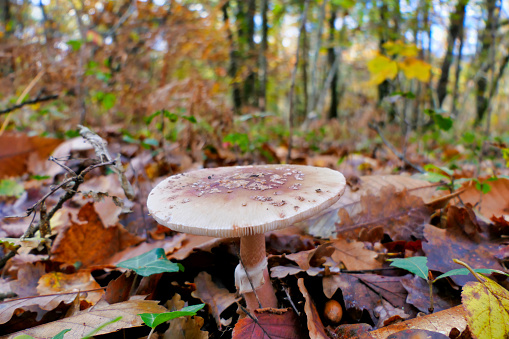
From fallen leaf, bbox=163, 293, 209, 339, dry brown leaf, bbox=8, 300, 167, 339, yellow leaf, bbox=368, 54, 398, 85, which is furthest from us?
yellow leaf, bbox=368, 54, 398, 85

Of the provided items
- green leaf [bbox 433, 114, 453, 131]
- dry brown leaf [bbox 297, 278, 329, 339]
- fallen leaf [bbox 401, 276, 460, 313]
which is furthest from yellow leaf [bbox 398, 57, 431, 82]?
dry brown leaf [bbox 297, 278, 329, 339]

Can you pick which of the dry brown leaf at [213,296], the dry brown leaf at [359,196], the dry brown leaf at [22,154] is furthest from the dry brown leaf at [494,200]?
the dry brown leaf at [22,154]

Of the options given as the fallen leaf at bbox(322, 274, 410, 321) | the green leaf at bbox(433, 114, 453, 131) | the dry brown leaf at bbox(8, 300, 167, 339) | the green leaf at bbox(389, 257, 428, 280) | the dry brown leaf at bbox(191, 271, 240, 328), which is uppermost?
the green leaf at bbox(433, 114, 453, 131)

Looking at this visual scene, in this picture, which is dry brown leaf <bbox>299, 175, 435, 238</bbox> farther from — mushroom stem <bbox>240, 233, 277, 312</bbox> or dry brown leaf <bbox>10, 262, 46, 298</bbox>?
dry brown leaf <bbox>10, 262, 46, 298</bbox>

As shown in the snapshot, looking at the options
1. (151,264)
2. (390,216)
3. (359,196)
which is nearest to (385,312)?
(390,216)

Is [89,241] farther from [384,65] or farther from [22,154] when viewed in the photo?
[384,65]

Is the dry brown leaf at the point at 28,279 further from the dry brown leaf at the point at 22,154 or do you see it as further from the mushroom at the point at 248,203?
the dry brown leaf at the point at 22,154

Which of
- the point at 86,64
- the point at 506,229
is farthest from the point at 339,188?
the point at 86,64
